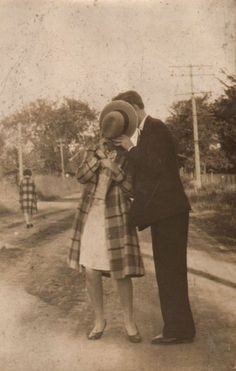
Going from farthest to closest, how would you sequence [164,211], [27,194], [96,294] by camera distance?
[27,194]
[96,294]
[164,211]

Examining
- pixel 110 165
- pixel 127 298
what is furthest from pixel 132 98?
pixel 127 298

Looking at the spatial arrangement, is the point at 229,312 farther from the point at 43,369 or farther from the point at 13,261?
the point at 13,261

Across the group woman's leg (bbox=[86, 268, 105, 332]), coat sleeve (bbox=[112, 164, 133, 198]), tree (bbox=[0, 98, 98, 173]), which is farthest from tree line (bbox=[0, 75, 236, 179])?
woman's leg (bbox=[86, 268, 105, 332])

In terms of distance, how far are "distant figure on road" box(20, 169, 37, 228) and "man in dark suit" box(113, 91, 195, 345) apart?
530mm

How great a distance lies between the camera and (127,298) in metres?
1.95

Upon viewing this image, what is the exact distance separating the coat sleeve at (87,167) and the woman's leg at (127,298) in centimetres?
50

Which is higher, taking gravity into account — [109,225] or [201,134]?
[201,134]

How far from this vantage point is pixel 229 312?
6.59 feet

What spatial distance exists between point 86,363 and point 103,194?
2.50 feet

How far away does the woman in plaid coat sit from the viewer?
1883mm

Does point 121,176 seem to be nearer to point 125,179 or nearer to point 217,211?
point 125,179

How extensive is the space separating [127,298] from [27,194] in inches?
27.8

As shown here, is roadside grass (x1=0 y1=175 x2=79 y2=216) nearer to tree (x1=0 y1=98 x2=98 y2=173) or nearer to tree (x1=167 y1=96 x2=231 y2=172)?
tree (x1=0 y1=98 x2=98 y2=173)

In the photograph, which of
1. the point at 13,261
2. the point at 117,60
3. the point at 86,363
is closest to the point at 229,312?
the point at 86,363
